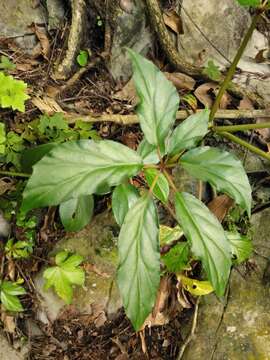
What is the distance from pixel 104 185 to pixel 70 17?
1475mm

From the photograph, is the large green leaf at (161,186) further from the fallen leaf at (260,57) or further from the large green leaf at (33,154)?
the fallen leaf at (260,57)

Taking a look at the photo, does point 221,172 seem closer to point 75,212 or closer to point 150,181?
point 150,181

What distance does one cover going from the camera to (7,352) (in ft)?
6.50

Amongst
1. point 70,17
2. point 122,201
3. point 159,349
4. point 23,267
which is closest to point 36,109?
point 70,17

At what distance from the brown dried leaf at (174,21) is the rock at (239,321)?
1.23m

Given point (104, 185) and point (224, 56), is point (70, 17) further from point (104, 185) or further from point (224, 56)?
point (104, 185)

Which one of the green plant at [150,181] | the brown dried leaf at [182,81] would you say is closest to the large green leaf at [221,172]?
the green plant at [150,181]

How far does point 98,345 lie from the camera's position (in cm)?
204

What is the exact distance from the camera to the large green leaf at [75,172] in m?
1.16

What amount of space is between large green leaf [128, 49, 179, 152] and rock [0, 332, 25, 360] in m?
1.22

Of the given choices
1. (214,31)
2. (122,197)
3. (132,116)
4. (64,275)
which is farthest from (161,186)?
(214,31)

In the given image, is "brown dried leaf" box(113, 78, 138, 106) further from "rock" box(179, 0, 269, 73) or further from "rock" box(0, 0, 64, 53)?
"rock" box(0, 0, 64, 53)

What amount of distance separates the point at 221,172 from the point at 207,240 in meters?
0.20

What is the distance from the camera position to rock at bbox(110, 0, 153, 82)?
2.30 metres
